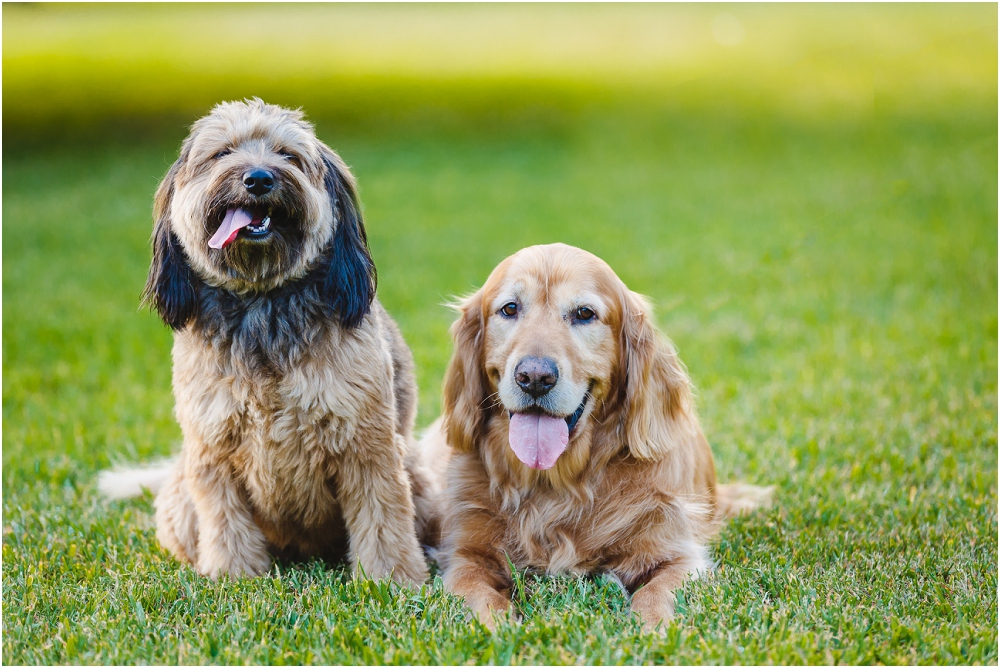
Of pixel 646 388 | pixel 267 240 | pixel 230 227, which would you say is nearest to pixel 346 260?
pixel 267 240

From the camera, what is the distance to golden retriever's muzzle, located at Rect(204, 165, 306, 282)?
11.8ft

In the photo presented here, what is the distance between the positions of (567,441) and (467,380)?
0.60 metres

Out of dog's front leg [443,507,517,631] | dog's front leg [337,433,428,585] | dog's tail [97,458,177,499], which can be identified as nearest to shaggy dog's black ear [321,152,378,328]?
dog's front leg [337,433,428,585]

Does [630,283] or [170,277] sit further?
[630,283]

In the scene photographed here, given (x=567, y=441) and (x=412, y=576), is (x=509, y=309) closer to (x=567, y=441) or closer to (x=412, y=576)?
(x=567, y=441)

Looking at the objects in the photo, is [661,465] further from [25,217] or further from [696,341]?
[25,217]

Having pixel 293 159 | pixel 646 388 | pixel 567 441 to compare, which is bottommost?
pixel 567 441

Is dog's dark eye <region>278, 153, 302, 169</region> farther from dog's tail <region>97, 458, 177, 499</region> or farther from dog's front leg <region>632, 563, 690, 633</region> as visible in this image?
dog's tail <region>97, 458, 177, 499</region>

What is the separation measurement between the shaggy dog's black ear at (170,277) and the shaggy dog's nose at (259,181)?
0.45m

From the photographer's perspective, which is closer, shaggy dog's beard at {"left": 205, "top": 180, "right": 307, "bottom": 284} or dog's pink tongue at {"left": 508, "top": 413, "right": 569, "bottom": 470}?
shaggy dog's beard at {"left": 205, "top": 180, "right": 307, "bottom": 284}

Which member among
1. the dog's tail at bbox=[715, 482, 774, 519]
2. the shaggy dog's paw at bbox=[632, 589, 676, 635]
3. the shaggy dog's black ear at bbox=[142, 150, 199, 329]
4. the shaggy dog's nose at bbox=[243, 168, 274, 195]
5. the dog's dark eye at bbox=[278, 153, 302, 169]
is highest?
the dog's dark eye at bbox=[278, 153, 302, 169]

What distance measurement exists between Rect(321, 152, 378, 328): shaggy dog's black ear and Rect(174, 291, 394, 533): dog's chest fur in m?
0.09

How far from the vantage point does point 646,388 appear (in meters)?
4.08

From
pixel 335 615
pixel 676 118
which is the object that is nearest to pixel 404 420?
pixel 335 615
